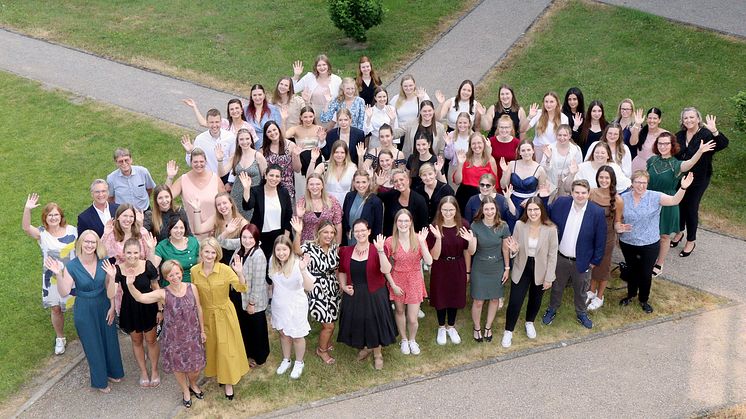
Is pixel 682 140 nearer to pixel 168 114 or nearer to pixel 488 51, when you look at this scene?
pixel 488 51

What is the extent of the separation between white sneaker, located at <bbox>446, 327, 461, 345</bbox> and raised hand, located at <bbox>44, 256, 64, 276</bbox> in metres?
4.67

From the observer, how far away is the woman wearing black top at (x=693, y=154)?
36.3 ft

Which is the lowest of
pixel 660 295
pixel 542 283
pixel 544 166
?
pixel 660 295

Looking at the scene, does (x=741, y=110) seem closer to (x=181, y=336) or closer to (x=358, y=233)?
(x=358, y=233)

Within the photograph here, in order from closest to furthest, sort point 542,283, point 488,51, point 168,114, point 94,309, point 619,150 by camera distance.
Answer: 1. point 94,309
2. point 542,283
3. point 619,150
4. point 168,114
5. point 488,51

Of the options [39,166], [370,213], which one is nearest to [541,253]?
[370,213]

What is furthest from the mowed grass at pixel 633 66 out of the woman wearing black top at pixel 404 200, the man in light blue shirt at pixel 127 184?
the man in light blue shirt at pixel 127 184

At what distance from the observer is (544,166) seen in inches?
432

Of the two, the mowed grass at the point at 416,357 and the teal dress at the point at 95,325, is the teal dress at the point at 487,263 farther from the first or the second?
the teal dress at the point at 95,325

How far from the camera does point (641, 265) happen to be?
10328mm

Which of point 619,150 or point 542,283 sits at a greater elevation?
point 619,150

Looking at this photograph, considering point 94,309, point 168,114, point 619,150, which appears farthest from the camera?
point 168,114

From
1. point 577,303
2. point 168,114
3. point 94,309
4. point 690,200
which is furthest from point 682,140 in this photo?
point 168,114

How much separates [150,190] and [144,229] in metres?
1.67
